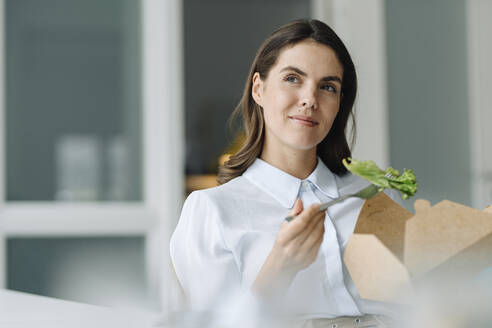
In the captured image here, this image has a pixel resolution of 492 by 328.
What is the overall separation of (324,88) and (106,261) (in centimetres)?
216

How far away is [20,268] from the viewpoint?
2.59m

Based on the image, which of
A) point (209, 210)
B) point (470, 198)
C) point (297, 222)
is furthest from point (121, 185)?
point (297, 222)

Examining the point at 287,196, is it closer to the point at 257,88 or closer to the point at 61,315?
the point at 257,88

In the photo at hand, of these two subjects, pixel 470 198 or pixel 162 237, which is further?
pixel 470 198

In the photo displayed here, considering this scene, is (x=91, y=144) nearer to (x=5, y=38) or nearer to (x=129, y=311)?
(x=5, y=38)

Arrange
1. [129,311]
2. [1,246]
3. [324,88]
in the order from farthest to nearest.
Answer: [1,246], [324,88], [129,311]

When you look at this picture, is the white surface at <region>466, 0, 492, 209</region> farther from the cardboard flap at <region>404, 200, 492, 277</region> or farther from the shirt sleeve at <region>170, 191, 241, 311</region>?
the cardboard flap at <region>404, 200, 492, 277</region>

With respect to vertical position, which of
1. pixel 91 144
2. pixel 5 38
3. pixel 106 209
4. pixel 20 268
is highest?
pixel 5 38

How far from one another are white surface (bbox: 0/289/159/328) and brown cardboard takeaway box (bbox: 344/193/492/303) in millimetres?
126

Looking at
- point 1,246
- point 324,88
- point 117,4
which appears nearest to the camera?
point 324,88

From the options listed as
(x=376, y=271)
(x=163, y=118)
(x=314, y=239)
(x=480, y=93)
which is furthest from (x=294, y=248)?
(x=480, y=93)

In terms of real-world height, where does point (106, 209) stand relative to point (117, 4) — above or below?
below

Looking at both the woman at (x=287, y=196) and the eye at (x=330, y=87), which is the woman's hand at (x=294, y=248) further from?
the eye at (x=330, y=87)

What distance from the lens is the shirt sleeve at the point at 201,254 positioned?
0.61 m
